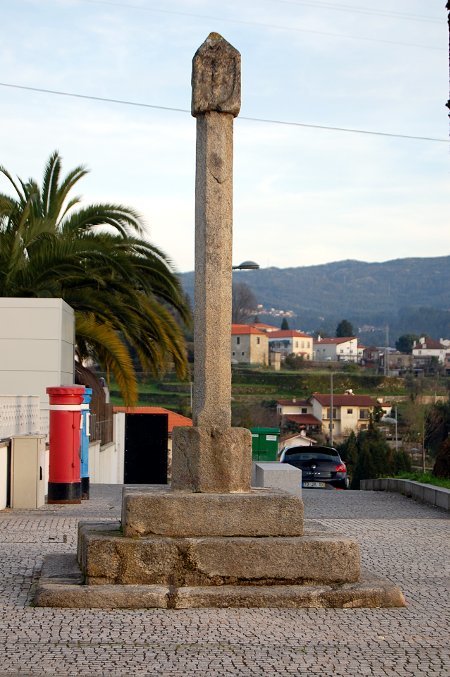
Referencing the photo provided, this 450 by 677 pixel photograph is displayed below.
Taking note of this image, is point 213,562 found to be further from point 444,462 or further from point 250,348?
point 250,348

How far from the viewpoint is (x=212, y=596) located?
734cm

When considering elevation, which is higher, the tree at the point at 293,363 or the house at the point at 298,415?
the tree at the point at 293,363

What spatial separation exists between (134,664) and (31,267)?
17.5m

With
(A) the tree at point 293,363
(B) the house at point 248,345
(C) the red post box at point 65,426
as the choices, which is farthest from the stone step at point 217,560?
(B) the house at point 248,345

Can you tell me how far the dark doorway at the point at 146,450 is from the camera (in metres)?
30.1

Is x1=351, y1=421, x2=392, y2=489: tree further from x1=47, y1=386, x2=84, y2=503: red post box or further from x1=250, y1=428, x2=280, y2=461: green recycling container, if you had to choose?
x1=47, y1=386, x2=84, y2=503: red post box

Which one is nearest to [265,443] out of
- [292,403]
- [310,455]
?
[310,455]

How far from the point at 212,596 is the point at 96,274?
1601cm

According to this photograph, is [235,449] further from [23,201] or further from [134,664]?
[23,201]

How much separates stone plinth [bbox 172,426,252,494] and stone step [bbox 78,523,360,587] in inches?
19.1

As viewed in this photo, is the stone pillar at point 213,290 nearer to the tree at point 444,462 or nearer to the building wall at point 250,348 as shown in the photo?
the tree at point 444,462

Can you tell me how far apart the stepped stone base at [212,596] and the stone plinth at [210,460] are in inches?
31.5

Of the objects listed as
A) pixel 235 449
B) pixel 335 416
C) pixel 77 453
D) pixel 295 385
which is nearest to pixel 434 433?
pixel 335 416

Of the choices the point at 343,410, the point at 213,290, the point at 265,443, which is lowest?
the point at 265,443
